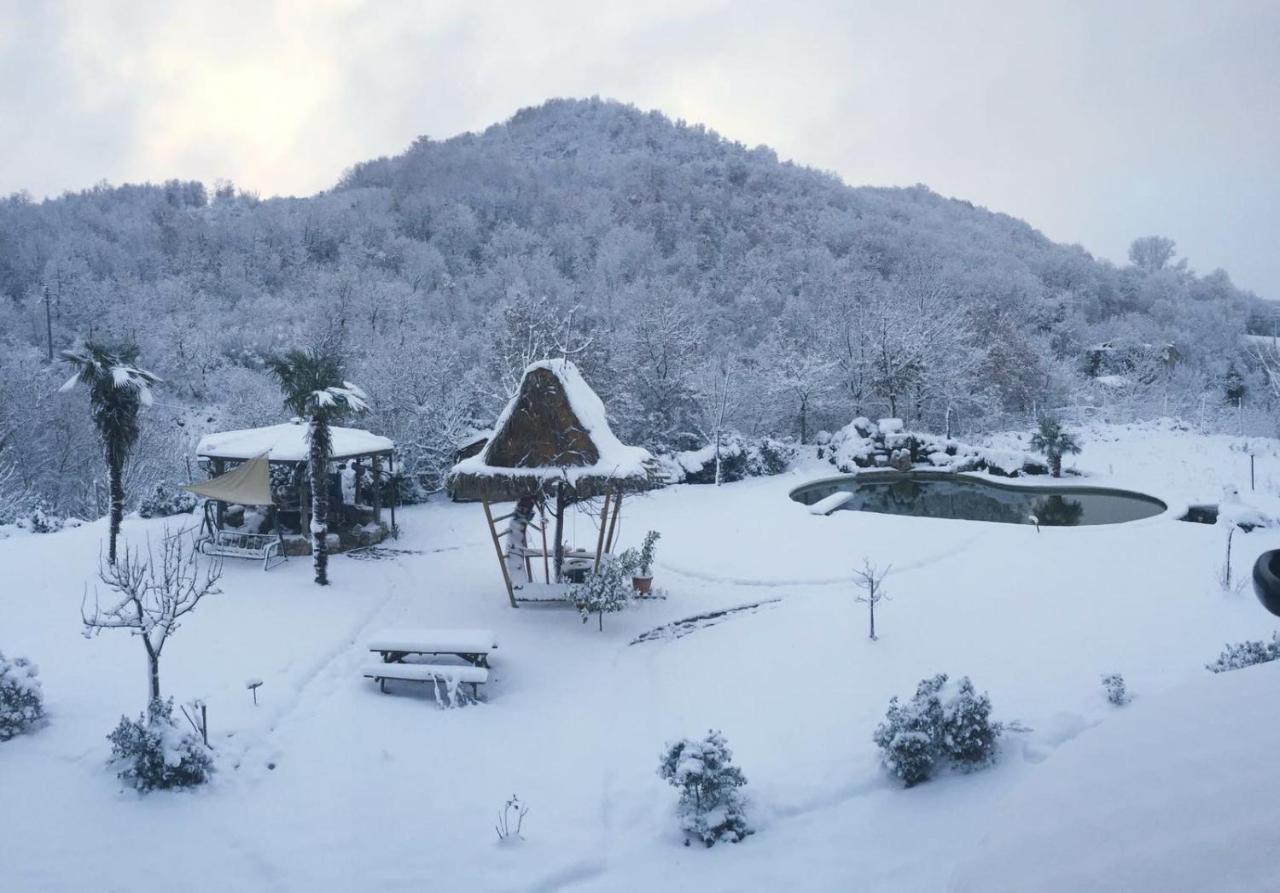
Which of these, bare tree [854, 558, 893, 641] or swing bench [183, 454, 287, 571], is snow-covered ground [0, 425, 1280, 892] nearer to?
bare tree [854, 558, 893, 641]

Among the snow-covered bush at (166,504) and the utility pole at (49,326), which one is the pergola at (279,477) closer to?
the snow-covered bush at (166,504)

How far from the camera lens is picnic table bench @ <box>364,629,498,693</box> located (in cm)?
826

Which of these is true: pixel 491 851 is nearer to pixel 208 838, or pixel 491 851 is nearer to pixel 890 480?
pixel 208 838

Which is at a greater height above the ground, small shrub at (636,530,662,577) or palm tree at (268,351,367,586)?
palm tree at (268,351,367,586)

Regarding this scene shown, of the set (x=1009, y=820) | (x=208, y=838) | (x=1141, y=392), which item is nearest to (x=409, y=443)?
(x=208, y=838)

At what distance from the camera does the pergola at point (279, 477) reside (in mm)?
14156

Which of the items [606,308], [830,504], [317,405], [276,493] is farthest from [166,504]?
[606,308]

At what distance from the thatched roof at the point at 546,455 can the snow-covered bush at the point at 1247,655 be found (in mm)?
6875

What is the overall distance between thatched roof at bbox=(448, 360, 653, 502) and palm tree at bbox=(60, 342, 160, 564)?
23.6 feet

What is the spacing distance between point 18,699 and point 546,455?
6.36 m

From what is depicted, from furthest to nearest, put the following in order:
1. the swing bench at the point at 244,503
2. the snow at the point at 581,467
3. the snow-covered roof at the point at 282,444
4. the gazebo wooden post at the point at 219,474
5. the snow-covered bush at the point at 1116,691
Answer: the gazebo wooden post at the point at 219,474 < the snow-covered roof at the point at 282,444 < the swing bench at the point at 244,503 < the snow at the point at 581,467 < the snow-covered bush at the point at 1116,691

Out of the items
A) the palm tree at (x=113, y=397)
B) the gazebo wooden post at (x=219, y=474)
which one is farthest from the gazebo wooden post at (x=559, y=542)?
the palm tree at (x=113, y=397)

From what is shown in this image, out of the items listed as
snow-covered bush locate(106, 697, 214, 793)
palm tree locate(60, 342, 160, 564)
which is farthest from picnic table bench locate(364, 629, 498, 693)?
palm tree locate(60, 342, 160, 564)

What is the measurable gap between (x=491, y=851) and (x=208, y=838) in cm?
223
